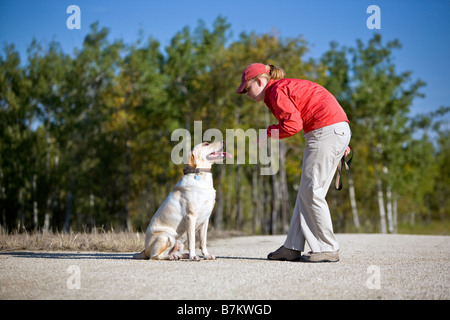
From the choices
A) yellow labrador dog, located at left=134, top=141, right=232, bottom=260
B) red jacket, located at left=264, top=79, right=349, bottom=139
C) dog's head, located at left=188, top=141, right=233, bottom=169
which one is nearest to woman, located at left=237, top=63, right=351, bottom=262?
red jacket, located at left=264, top=79, right=349, bottom=139

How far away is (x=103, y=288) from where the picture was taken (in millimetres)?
3895

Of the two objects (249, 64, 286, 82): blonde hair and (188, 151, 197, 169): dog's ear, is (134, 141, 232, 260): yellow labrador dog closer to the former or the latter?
(188, 151, 197, 169): dog's ear

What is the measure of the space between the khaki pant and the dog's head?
108 centimetres

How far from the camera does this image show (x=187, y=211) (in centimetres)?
565

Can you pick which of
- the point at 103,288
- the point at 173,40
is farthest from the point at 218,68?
the point at 103,288

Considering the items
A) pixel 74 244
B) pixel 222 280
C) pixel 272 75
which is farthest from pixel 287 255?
pixel 74 244

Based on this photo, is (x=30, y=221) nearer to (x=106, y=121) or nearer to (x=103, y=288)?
(x=106, y=121)

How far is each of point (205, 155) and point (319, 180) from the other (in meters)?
1.51

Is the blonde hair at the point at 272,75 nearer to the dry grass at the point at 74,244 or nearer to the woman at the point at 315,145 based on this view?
the woman at the point at 315,145

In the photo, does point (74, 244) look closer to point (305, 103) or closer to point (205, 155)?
point (205, 155)

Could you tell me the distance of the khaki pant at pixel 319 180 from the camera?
557 centimetres

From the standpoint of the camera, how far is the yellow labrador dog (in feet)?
18.5

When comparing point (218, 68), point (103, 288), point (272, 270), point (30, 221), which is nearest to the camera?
point (103, 288)
